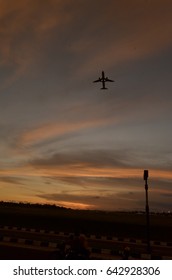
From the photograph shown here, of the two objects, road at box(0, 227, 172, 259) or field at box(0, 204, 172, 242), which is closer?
road at box(0, 227, 172, 259)

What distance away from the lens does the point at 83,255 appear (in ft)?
A: 37.2

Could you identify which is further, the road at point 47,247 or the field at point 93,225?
the field at point 93,225

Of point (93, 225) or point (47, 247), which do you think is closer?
point (47, 247)
